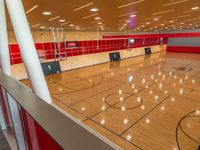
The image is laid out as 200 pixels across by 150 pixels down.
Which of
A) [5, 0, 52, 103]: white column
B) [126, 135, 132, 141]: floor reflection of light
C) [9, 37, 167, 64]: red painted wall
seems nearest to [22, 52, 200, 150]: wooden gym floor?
[126, 135, 132, 141]: floor reflection of light

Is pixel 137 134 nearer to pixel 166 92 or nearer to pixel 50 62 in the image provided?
pixel 166 92

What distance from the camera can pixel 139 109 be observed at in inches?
143

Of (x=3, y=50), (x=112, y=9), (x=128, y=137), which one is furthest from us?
(x=112, y=9)

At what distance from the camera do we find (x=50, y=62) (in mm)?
7809

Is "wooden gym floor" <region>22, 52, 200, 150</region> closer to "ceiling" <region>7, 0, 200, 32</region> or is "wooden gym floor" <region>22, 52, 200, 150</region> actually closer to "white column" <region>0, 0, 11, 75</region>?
"white column" <region>0, 0, 11, 75</region>

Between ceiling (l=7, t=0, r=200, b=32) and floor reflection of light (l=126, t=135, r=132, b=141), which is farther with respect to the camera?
ceiling (l=7, t=0, r=200, b=32)

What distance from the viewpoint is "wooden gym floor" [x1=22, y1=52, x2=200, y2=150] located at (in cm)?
255

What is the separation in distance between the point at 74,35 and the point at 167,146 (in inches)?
795

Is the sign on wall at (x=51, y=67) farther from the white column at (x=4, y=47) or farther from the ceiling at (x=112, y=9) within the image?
the white column at (x=4, y=47)

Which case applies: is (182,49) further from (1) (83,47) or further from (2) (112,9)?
(2) (112,9)

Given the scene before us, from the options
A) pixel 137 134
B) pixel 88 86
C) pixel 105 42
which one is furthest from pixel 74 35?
pixel 137 134

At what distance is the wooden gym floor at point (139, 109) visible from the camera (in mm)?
2550

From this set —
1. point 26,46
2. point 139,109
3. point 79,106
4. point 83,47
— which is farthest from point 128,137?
point 83,47

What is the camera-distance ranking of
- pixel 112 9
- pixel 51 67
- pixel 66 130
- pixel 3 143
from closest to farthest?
pixel 66 130 < pixel 3 143 < pixel 112 9 < pixel 51 67
